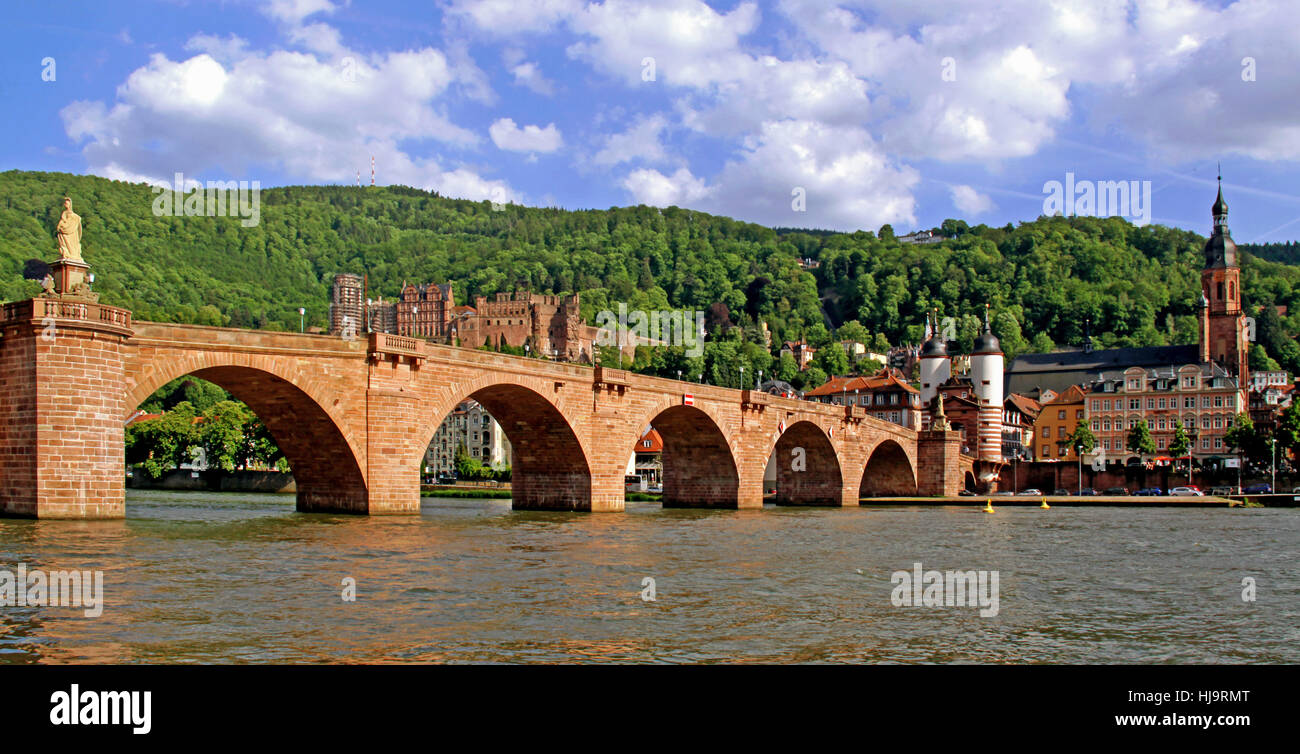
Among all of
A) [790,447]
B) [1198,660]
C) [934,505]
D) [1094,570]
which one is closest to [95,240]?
[790,447]

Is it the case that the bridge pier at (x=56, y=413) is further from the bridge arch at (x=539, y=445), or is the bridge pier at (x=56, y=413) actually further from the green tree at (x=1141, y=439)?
the green tree at (x=1141, y=439)

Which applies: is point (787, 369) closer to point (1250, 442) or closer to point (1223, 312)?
point (1223, 312)

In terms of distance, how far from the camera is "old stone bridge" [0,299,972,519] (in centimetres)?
2875

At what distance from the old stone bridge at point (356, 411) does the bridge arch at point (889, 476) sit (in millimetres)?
18307

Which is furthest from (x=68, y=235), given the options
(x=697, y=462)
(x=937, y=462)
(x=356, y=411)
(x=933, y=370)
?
(x=933, y=370)

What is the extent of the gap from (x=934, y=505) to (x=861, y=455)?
6361 millimetres

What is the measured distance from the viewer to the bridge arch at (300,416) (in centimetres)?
3378

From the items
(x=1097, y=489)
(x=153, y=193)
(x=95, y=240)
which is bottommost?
(x=1097, y=489)

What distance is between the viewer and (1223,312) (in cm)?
12550

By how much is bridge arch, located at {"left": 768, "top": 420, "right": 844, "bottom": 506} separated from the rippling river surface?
3396 cm

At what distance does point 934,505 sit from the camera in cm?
7594

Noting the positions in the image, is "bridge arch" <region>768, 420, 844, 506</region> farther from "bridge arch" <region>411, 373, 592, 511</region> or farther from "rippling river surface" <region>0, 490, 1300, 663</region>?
"rippling river surface" <region>0, 490, 1300, 663</region>

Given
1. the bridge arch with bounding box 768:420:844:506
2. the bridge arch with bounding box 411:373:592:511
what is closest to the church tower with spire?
the bridge arch with bounding box 768:420:844:506
